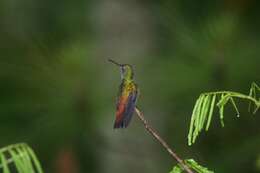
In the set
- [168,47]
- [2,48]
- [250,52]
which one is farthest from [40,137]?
[250,52]

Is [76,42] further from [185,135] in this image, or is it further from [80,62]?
[185,135]

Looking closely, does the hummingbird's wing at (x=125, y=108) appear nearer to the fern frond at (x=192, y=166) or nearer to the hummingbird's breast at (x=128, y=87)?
the hummingbird's breast at (x=128, y=87)

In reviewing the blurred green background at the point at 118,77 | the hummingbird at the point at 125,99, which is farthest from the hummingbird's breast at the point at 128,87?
the blurred green background at the point at 118,77

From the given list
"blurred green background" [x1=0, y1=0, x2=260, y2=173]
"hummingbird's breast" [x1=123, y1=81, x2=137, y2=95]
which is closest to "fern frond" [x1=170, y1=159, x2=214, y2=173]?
"hummingbird's breast" [x1=123, y1=81, x2=137, y2=95]

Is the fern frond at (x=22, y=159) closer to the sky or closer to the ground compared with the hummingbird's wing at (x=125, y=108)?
closer to the ground

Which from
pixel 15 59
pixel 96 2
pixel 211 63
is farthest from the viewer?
pixel 96 2

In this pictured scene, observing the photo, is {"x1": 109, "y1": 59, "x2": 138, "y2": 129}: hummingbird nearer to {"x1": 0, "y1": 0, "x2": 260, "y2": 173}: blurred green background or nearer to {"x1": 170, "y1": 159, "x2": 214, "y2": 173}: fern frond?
{"x1": 170, "y1": 159, "x2": 214, "y2": 173}: fern frond

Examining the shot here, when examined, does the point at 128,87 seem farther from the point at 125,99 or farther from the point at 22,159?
the point at 22,159
